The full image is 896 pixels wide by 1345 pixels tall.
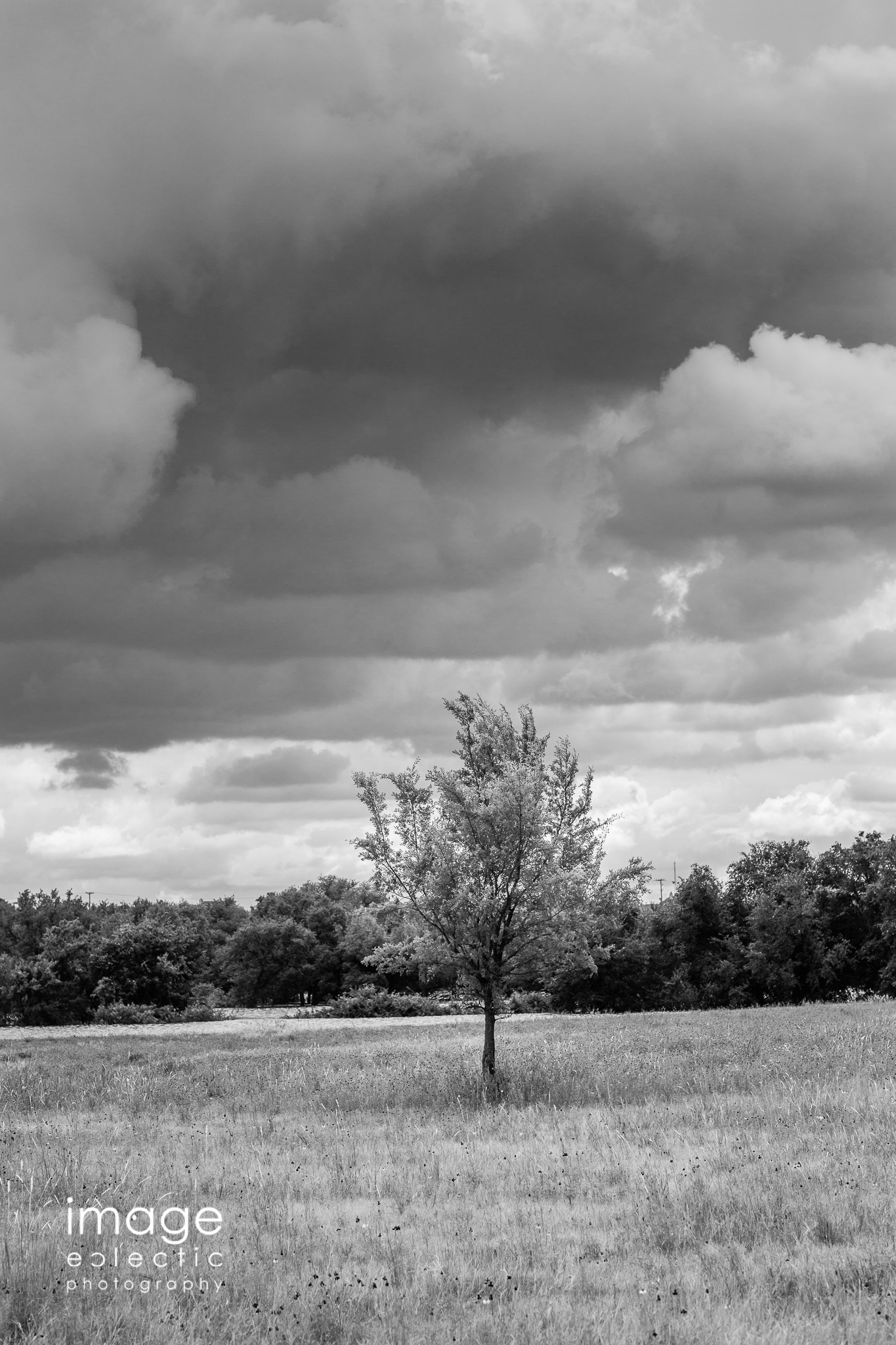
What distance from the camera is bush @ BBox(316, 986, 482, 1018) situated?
2692 inches

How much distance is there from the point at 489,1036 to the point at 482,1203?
10.6m

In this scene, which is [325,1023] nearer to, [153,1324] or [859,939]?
[859,939]

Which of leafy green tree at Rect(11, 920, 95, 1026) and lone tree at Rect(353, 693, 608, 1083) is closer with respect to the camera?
lone tree at Rect(353, 693, 608, 1083)

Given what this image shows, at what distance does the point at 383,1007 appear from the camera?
225 ft

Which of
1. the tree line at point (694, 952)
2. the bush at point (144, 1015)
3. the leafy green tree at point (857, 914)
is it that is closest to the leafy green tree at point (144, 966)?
the tree line at point (694, 952)

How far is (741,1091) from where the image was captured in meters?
21.6

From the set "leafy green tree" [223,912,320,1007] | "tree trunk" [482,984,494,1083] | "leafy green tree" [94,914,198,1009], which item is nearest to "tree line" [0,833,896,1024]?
"leafy green tree" [94,914,198,1009]

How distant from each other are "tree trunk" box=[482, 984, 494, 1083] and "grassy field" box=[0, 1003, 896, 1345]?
0.51 m

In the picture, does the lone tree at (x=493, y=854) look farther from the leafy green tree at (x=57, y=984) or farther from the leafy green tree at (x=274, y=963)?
the leafy green tree at (x=274, y=963)

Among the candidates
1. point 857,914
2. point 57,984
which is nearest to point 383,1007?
point 57,984

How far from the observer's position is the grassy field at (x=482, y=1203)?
8.61m

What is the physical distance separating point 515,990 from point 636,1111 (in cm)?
6987

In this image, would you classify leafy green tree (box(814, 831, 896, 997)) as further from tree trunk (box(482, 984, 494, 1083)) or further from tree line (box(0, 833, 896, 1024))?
tree trunk (box(482, 984, 494, 1083))

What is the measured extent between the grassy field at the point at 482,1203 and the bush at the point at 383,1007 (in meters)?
43.5
